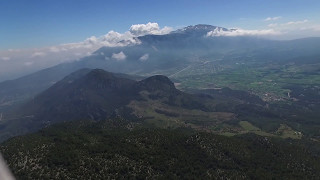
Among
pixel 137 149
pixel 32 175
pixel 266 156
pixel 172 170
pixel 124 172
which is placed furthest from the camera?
pixel 266 156

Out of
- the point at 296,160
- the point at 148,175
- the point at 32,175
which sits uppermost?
the point at 32,175

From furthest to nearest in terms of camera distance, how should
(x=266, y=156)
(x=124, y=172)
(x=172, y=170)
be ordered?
(x=266, y=156)
(x=172, y=170)
(x=124, y=172)

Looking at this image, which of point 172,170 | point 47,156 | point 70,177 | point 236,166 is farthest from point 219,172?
point 47,156

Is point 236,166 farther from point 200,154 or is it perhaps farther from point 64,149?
point 64,149

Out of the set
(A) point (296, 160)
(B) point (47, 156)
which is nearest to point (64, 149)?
(B) point (47, 156)

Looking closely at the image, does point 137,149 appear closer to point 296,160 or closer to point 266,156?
point 266,156

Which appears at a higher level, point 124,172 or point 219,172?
point 124,172

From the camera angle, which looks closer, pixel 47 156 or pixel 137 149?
pixel 47 156
